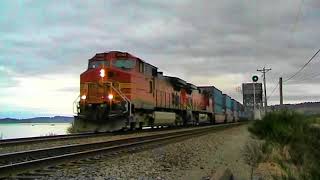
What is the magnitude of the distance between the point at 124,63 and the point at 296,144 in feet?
37.5

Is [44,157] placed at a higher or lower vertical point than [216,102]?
lower

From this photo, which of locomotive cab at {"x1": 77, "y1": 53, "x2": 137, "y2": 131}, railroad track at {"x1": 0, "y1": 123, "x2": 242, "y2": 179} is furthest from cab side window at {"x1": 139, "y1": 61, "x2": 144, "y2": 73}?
railroad track at {"x1": 0, "y1": 123, "x2": 242, "y2": 179}

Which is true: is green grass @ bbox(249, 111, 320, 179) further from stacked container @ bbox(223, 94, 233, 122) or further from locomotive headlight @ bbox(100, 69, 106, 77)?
stacked container @ bbox(223, 94, 233, 122)

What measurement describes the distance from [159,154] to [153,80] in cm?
1385

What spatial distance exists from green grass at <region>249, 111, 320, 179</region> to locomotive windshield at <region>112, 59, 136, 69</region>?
7.88m

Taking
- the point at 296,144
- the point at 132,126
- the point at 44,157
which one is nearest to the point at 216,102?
the point at 132,126

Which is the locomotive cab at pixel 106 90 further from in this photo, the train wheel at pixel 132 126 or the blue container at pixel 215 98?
the blue container at pixel 215 98

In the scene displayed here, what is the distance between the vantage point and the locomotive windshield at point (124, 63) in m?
24.1

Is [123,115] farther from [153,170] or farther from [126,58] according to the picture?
[153,170]

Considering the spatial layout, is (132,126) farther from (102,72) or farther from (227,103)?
(227,103)

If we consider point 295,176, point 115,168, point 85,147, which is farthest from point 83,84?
point 295,176

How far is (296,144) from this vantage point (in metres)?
15.4

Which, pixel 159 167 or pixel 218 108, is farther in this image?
pixel 218 108

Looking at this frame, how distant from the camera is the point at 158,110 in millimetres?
28266
